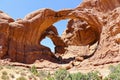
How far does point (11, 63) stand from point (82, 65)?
771 cm

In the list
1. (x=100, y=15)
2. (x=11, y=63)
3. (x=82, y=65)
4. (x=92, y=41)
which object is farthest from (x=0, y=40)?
(x=92, y=41)

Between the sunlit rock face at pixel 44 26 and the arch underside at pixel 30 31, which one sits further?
the arch underside at pixel 30 31

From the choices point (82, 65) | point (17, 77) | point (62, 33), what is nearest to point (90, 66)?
point (82, 65)

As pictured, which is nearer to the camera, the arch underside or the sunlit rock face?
the sunlit rock face

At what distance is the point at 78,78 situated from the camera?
20734 millimetres

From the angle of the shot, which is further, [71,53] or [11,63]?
[71,53]

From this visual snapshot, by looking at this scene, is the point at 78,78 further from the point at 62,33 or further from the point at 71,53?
the point at 62,33

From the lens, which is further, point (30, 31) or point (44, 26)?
point (44, 26)

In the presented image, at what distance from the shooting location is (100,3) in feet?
107

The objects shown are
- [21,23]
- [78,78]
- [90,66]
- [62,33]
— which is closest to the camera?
[78,78]

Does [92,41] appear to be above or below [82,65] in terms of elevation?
above

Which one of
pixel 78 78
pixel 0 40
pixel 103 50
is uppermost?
pixel 0 40

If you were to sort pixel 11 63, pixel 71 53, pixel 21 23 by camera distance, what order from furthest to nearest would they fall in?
pixel 71 53, pixel 21 23, pixel 11 63

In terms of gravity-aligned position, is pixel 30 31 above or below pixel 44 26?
below
